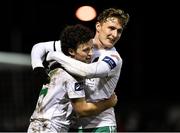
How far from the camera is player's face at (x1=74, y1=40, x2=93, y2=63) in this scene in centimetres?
378

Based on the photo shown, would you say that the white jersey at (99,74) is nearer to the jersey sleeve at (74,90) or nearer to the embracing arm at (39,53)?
the jersey sleeve at (74,90)

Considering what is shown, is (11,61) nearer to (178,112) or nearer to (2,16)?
(2,16)

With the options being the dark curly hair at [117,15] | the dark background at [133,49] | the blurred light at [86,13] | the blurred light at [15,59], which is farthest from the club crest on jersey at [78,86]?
the blurred light at [15,59]

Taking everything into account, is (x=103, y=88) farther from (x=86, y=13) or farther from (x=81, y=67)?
(x=86, y=13)

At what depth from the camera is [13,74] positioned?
7.34 meters

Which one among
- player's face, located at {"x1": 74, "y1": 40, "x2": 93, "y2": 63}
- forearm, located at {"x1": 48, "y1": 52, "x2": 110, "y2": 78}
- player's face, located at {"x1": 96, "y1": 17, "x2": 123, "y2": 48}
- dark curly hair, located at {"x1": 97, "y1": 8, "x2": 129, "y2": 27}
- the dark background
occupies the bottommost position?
the dark background

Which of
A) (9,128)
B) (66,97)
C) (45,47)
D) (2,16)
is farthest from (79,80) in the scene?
(2,16)

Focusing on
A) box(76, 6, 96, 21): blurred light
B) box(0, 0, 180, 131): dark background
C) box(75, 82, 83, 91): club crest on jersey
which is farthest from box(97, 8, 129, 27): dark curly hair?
box(0, 0, 180, 131): dark background

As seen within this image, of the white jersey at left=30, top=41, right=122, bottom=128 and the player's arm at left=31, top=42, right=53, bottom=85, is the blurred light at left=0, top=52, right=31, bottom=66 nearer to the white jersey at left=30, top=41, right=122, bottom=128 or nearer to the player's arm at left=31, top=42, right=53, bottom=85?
the player's arm at left=31, top=42, right=53, bottom=85

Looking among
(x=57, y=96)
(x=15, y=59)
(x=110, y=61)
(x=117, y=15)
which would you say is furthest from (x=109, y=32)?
(x=15, y=59)

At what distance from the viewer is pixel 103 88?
4051 mm

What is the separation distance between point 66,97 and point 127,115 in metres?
3.75

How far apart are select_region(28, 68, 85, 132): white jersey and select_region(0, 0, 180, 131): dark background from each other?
3.44 meters

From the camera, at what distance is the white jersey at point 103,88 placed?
389 centimetres
